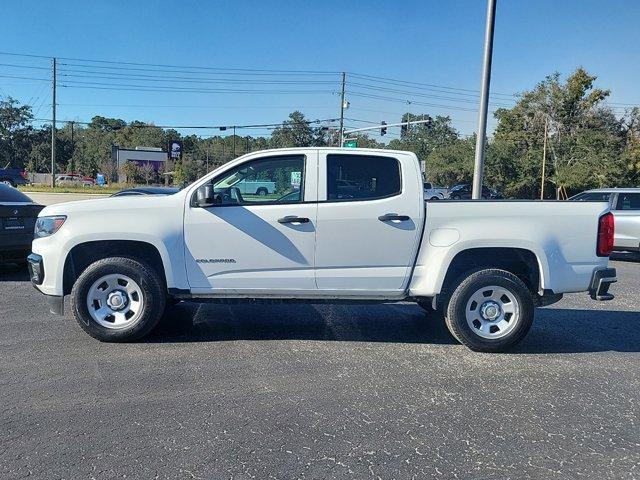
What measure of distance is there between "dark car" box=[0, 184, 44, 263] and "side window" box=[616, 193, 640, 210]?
39.7 ft

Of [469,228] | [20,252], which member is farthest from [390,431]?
[20,252]

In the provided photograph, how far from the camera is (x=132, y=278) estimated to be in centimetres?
539

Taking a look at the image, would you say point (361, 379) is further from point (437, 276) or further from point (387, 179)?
point (387, 179)

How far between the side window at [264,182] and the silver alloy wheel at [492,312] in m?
2.04

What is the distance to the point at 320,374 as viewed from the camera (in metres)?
4.77

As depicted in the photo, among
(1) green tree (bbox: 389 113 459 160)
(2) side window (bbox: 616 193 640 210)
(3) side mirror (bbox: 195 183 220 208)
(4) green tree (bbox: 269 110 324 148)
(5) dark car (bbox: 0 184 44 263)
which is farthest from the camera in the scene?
(1) green tree (bbox: 389 113 459 160)

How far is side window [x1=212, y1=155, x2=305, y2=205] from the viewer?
546 cm

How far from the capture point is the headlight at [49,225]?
540cm

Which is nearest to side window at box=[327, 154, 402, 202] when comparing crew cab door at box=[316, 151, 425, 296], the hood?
crew cab door at box=[316, 151, 425, 296]

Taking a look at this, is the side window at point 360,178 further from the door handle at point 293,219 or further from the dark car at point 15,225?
the dark car at point 15,225

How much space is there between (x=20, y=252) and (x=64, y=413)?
6002mm

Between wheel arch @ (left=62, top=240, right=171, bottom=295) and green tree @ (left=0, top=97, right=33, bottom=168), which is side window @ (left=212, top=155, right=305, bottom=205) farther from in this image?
green tree @ (left=0, top=97, right=33, bottom=168)

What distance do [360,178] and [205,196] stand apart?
1.54 m

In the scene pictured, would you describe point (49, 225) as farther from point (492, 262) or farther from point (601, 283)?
point (601, 283)
